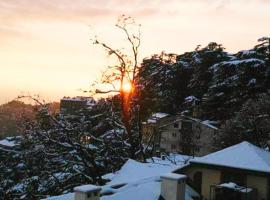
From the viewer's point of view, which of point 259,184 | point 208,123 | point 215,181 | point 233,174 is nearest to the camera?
point 259,184

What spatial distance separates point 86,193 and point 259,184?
7.64m

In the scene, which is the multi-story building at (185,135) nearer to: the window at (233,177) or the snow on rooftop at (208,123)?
the snow on rooftop at (208,123)

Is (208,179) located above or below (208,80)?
below

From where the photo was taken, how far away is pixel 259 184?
16609 mm

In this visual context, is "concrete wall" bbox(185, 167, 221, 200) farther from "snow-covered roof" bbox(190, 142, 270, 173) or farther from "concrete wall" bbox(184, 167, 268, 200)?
"snow-covered roof" bbox(190, 142, 270, 173)

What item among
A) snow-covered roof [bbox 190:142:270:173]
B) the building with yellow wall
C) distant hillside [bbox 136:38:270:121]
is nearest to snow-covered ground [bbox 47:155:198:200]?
the building with yellow wall

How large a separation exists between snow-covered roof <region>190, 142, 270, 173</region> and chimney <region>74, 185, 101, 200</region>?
6.44 metres

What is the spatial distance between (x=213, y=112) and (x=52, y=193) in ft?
110

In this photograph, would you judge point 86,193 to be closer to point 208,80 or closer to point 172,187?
point 172,187

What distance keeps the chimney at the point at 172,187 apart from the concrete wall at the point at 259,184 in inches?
134

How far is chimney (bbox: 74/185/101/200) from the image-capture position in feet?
40.6

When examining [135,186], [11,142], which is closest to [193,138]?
[11,142]

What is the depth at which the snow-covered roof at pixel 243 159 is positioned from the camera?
16.6 meters

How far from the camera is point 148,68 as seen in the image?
67312 millimetres
